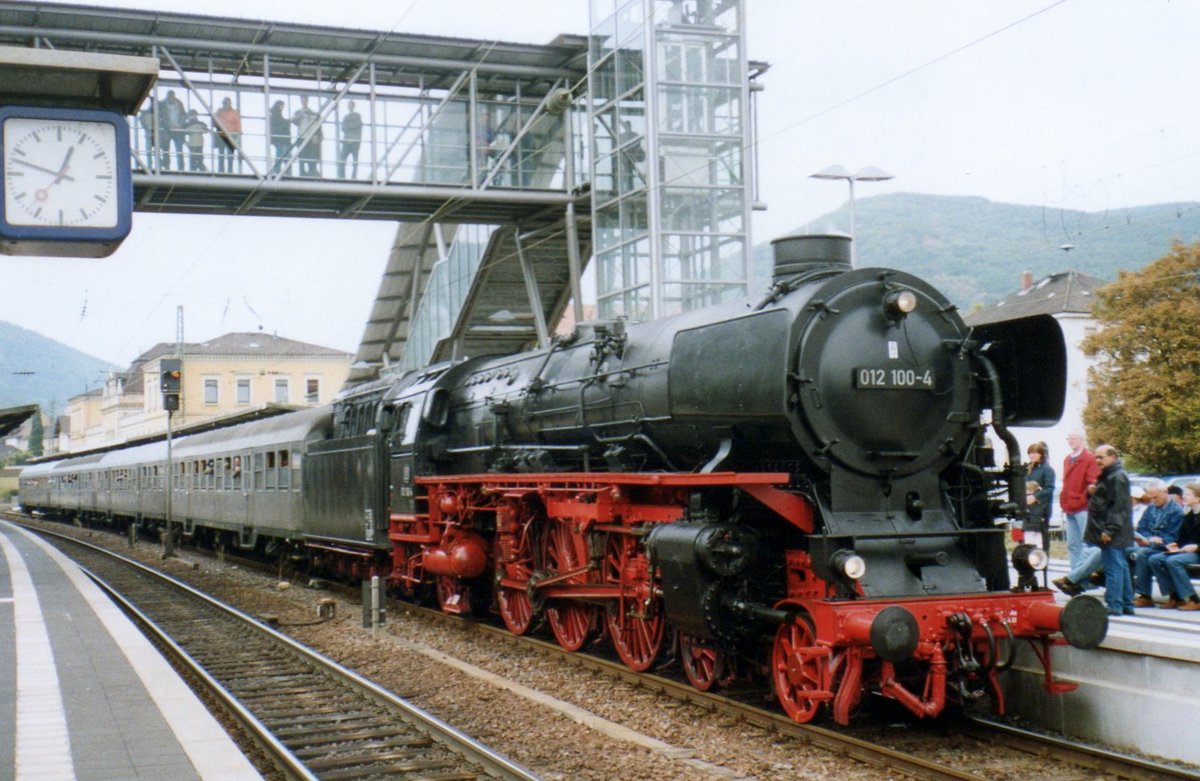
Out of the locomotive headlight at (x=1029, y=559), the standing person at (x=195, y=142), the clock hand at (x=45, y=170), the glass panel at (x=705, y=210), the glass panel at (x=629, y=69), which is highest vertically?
the glass panel at (x=629, y=69)

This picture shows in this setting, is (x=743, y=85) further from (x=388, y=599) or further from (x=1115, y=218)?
(x=1115, y=218)

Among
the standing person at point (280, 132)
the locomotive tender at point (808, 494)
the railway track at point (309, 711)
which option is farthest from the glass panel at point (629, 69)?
the railway track at point (309, 711)

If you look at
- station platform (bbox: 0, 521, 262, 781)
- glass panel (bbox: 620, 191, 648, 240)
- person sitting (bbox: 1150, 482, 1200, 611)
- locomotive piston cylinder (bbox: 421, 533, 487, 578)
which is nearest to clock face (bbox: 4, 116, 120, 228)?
station platform (bbox: 0, 521, 262, 781)

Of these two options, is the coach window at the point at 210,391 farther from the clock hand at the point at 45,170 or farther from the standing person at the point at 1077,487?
the clock hand at the point at 45,170

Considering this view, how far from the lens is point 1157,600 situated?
38.7ft

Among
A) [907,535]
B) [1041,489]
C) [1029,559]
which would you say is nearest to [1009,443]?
[1029,559]

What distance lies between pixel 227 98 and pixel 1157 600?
19744 mm

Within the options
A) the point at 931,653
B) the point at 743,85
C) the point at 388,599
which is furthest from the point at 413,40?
the point at 931,653

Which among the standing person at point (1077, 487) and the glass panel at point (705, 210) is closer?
the standing person at point (1077, 487)

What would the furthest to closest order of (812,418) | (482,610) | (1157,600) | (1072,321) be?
(1072,321) < (482,610) < (1157,600) < (812,418)

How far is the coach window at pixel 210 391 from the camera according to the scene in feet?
247

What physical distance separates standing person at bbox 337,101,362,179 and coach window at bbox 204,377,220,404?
179 ft

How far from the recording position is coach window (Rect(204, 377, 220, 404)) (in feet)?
247

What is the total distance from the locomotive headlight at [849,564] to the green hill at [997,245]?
4422 inches
